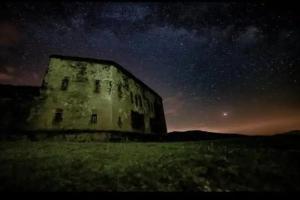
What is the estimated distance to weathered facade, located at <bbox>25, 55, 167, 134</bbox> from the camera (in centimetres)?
1805

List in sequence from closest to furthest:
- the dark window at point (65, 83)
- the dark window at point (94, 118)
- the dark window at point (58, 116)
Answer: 1. the dark window at point (58, 116)
2. the dark window at point (94, 118)
3. the dark window at point (65, 83)

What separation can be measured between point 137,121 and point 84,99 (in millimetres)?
7659

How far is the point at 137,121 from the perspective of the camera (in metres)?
24.2

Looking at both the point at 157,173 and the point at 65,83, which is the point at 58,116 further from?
the point at 157,173

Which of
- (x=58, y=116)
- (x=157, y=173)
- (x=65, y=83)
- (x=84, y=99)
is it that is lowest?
(x=157, y=173)

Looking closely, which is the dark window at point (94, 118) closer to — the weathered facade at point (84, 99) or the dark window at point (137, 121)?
the weathered facade at point (84, 99)

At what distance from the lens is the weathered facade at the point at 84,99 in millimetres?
18047

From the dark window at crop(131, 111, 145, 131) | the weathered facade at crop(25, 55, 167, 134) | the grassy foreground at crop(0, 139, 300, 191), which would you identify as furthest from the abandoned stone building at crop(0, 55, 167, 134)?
the grassy foreground at crop(0, 139, 300, 191)

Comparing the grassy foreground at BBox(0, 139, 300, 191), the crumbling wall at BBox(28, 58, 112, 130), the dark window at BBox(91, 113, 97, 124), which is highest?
the crumbling wall at BBox(28, 58, 112, 130)

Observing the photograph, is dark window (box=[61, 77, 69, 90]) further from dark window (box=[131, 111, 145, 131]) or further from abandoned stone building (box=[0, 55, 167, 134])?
dark window (box=[131, 111, 145, 131])

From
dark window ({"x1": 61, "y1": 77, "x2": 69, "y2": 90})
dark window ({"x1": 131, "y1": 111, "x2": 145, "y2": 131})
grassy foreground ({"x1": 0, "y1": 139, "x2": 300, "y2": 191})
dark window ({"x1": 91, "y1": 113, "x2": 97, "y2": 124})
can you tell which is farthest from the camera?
dark window ({"x1": 131, "y1": 111, "x2": 145, "y2": 131})

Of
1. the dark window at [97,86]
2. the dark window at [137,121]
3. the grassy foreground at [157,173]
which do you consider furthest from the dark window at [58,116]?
the grassy foreground at [157,173]

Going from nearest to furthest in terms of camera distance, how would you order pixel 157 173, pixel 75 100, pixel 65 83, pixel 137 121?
pixel 157 173 → pixel 75 100 → pixel 65 83 → pixel 137 121

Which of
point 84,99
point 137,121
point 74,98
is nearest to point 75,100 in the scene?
point 74,98
